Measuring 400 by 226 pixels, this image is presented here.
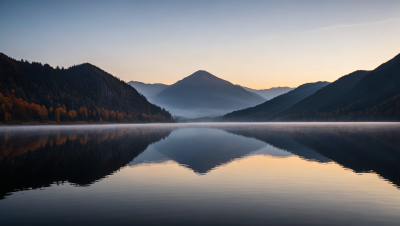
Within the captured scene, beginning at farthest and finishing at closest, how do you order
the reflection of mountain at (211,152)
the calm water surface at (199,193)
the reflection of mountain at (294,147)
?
the reflection of mountain at (294,147) → the reflection of mountain at (211,152) → the calm water surface at (199,193)

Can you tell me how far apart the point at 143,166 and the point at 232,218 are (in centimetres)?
1811

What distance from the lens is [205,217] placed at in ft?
47.2

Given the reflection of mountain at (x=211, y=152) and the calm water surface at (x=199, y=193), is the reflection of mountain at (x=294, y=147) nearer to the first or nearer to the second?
the reflection of mountain at (x=211, y=152)

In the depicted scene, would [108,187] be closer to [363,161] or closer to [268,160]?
[268,160]

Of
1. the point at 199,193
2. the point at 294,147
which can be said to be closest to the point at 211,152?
the point at 294,147

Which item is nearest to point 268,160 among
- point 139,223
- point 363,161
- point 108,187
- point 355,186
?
point 363,161

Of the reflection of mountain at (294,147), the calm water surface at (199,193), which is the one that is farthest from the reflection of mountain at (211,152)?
the calm water surface at (199,193)

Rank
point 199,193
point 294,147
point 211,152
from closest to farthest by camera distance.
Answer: point 199,193, point 211,152, point 294,147

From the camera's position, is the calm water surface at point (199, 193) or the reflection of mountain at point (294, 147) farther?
the reflection of mountain at point (294, 147)

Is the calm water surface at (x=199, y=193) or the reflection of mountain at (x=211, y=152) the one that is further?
the reflection of mountain at (x=211, y=152)

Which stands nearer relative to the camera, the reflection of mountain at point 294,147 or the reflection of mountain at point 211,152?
the reflection of mountain at point 211,152

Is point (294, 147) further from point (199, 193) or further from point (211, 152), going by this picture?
point (199, 193)

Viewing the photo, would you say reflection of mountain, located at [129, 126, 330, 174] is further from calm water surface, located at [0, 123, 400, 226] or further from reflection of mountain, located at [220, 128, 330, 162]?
calm water surface, located at [0, 123, 400, 226]

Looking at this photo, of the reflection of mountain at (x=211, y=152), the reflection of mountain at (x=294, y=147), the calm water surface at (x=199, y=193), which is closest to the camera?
the calm water surface at (x=199, y=193)
